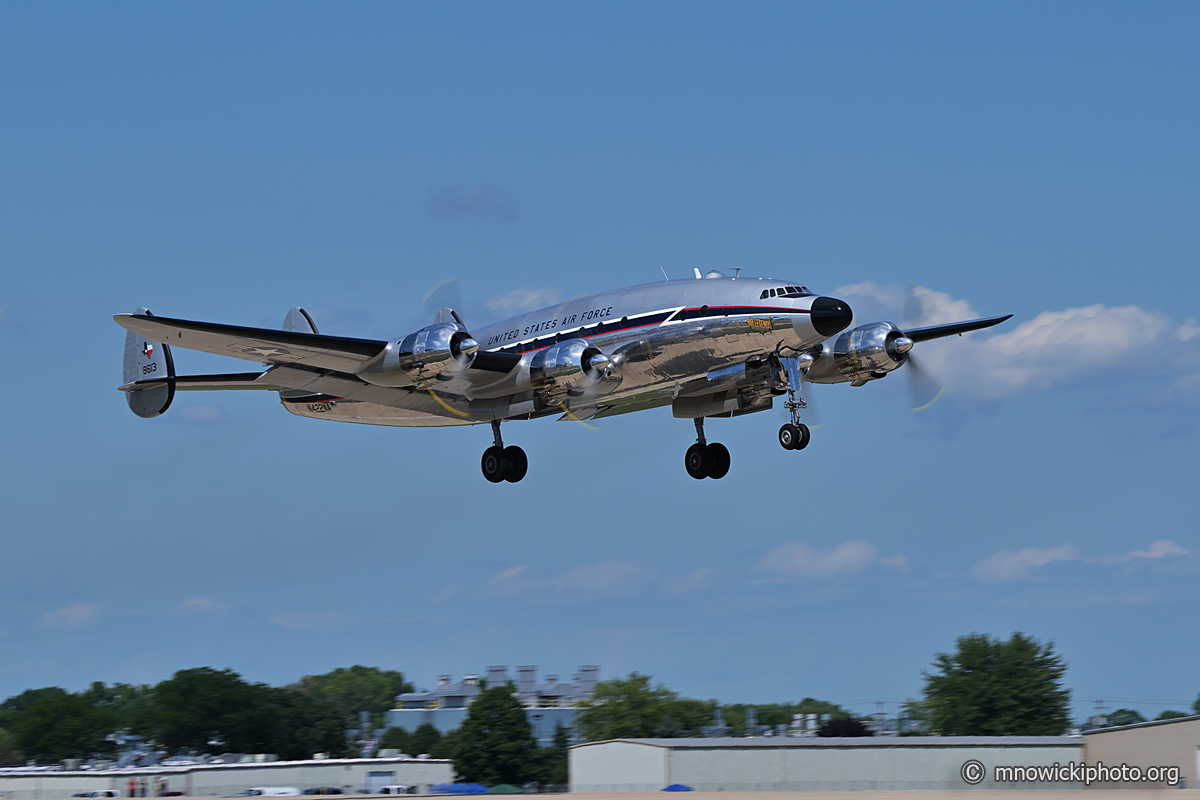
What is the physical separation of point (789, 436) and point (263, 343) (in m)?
12.2

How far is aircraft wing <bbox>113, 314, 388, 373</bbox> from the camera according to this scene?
2705 centimetres

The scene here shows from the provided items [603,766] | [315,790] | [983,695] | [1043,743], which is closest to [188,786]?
[315,790]

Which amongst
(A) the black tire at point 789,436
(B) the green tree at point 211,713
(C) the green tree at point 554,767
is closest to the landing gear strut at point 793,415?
(A) the black tire at point 789,436

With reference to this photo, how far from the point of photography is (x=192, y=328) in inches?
1070

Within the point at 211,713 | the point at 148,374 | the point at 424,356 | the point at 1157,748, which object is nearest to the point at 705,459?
the point at 424,356

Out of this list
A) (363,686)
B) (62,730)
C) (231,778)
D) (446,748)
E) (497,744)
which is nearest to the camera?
(231,778)

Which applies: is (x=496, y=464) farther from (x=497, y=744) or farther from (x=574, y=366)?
(x=497, y=744)

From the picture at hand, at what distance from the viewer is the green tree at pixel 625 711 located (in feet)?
261

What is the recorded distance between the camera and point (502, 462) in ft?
109

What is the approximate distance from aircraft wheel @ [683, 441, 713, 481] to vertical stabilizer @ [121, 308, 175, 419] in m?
13.9

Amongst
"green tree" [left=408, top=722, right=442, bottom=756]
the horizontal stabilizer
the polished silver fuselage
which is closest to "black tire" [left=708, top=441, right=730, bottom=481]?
the polished silver fuselage

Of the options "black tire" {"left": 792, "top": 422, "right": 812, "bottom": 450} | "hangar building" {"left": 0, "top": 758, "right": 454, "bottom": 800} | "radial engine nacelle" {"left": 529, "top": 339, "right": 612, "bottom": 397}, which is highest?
"radial engine nacelle" {"left": 529, "top": 339, "right": 612, "bottom": 397}

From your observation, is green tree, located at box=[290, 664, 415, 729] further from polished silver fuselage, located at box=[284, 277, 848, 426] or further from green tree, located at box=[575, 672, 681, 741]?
polished silver fuselage, located at box=[284, 277, 848, 426]

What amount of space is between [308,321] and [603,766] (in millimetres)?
21841
